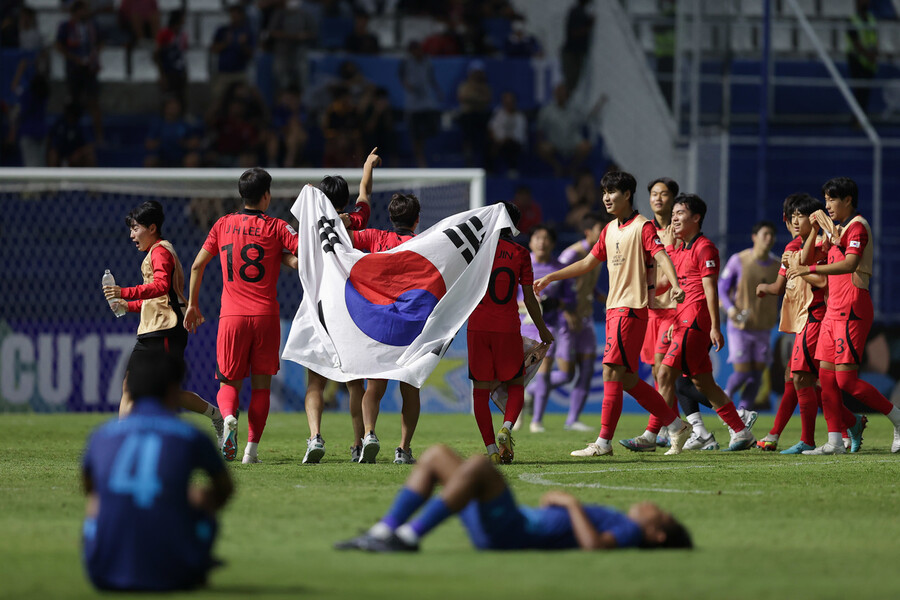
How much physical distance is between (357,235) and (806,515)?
4.13m

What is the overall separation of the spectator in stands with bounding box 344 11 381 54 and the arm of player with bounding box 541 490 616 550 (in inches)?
768

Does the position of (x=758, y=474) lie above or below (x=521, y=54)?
below

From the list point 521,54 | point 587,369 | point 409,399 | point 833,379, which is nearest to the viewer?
point 409,399

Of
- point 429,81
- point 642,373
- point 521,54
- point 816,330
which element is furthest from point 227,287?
point 521,54

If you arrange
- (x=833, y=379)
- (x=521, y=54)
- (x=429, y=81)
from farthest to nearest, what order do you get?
(x=521, y=54) → (x=429, y=81) → (x=833, y=379)

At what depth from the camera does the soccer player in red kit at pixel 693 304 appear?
1033cm

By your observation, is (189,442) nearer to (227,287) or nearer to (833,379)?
(227,287)

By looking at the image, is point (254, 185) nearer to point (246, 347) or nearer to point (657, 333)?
point (246, 347)

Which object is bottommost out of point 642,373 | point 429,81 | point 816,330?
point 642,373

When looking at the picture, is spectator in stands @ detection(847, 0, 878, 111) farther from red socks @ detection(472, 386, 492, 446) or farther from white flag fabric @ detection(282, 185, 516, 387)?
red socks @ detection(472, 386, 492, 446)

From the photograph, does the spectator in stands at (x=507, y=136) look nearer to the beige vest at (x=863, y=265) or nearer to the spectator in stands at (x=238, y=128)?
the spectator in stands at (x=238, y=128)

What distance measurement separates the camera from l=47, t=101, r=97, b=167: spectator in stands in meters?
21.1

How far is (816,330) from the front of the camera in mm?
10375

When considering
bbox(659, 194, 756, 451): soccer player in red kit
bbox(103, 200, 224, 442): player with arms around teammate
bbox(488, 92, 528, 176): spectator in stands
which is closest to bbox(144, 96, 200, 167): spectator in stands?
bbox(488, 92, 528, 176): spectator in stands
